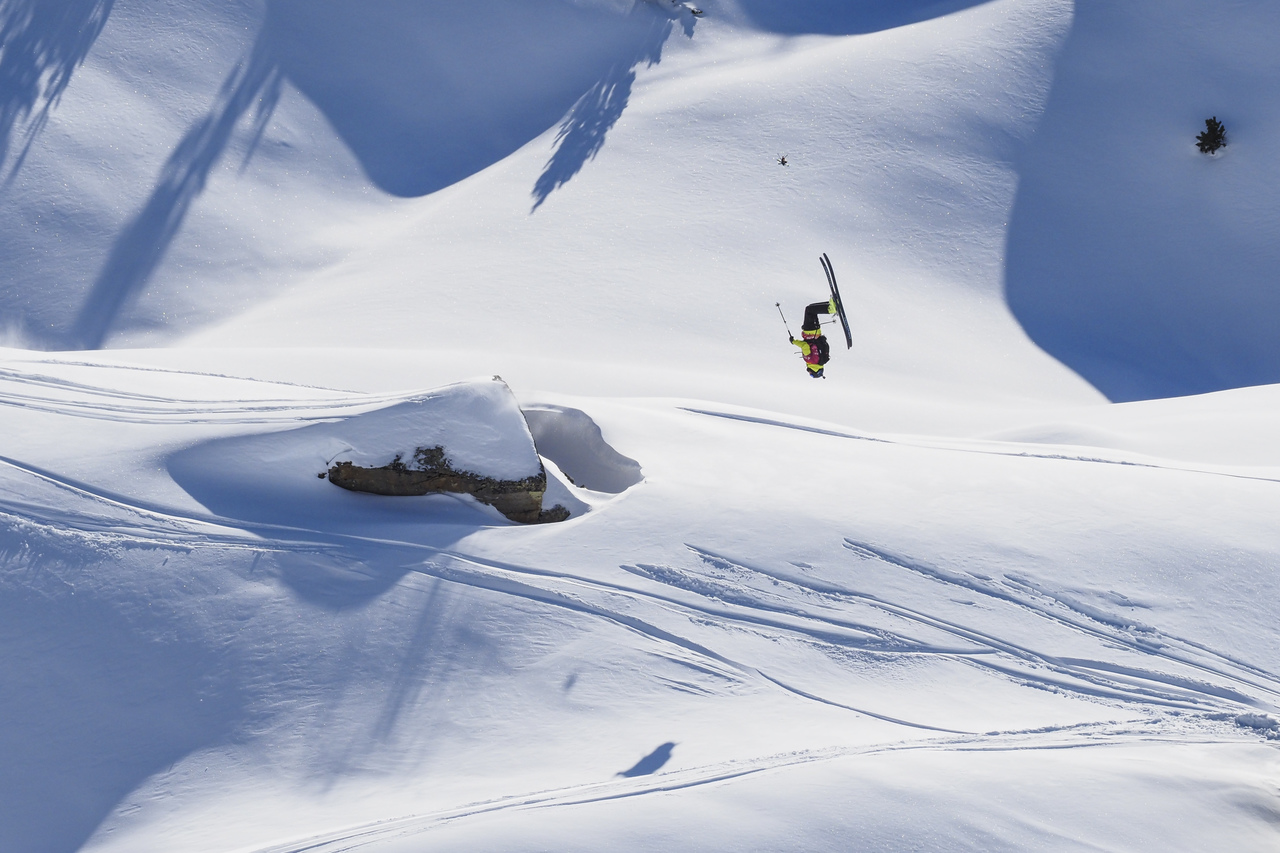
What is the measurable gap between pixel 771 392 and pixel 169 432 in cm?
770

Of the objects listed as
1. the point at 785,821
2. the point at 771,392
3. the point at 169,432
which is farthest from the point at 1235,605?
the point at 169,432

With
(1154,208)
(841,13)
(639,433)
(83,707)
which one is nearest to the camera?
(83,707)

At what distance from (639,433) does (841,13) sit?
16666 mm

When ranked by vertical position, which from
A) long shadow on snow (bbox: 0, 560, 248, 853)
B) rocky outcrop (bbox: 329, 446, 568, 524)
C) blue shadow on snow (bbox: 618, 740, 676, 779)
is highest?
rocky outcrop (bbox: 329, 446, 568, 524)

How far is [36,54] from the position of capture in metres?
18.6

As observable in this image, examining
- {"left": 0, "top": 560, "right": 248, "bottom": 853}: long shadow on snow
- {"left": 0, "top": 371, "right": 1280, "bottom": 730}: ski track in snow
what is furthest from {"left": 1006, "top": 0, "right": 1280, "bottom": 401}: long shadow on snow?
{"left": 0, "top": 560, "right": 248, "bottom": 853}: long shadow on snow

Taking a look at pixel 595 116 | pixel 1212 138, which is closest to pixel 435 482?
pixel 595 116

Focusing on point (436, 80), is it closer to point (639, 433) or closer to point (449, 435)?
point (639, 433)

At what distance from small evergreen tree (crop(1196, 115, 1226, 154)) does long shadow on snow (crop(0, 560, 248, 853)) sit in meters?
19.7

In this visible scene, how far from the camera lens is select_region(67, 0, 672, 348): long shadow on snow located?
19.3 metres

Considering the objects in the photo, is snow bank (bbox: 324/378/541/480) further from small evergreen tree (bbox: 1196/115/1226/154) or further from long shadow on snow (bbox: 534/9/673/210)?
small evergreen tree (bbox: 1196/115/1226/154)

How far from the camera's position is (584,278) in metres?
16.5

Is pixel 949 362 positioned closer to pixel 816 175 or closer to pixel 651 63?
pixel 816 175

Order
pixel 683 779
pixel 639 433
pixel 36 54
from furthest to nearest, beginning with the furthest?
1. pixel 36 54
2. pixel 639 433
3. pixel 683 779
